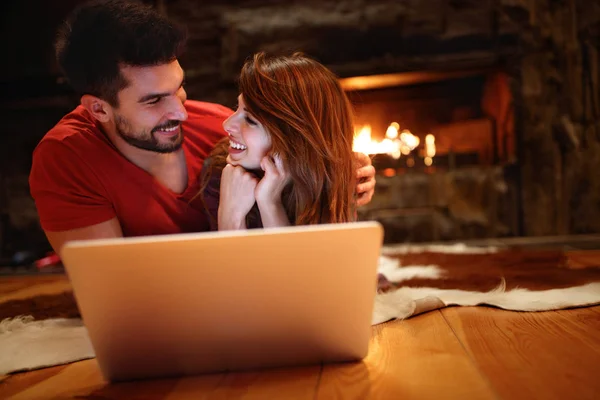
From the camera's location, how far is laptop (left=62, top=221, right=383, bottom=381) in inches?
26.0

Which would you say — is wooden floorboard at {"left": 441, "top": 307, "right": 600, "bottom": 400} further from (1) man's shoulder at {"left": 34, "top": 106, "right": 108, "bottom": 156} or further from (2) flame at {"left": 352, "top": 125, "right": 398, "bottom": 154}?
(2) flame at {"left": 352, "top": 125, "right": 398, "bottom": 154}

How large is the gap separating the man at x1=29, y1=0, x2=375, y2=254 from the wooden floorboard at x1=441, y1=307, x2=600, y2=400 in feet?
1.61

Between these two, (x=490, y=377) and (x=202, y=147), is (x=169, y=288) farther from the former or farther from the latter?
(x=202, y=147)

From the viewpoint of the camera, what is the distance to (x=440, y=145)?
3104 millimetres

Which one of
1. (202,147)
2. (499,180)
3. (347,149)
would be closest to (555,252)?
(499,180)

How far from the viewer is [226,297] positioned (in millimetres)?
710

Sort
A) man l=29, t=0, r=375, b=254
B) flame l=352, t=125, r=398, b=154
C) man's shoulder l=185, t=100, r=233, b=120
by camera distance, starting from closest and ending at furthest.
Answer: man l=29, t=0, r=375, b=254
man's shoulder l=185, t=100, r=233, b=120
flame l=352, t=125, r=398, b=154

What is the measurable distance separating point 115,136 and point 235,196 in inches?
14.7

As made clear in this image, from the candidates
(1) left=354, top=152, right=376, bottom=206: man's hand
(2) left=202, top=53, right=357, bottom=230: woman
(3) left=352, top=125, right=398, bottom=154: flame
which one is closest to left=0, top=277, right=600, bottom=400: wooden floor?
(2) left=202, top=53, right=357, bottom=230: woman

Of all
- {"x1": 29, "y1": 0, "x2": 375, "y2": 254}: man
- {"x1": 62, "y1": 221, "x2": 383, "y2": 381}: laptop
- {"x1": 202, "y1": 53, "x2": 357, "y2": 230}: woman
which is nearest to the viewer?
{"x1": 62, "y1": 221, "x2": 383, "y2": 381}: laptop

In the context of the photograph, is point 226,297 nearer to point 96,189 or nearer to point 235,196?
point 235,196

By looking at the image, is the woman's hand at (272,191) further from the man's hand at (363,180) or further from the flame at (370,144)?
the flame at (370,144)

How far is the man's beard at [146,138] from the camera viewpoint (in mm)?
1368

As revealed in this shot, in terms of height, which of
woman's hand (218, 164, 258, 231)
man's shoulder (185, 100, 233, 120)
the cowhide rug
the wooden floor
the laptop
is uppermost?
man's shoulder (185, 100, 233, 120)
